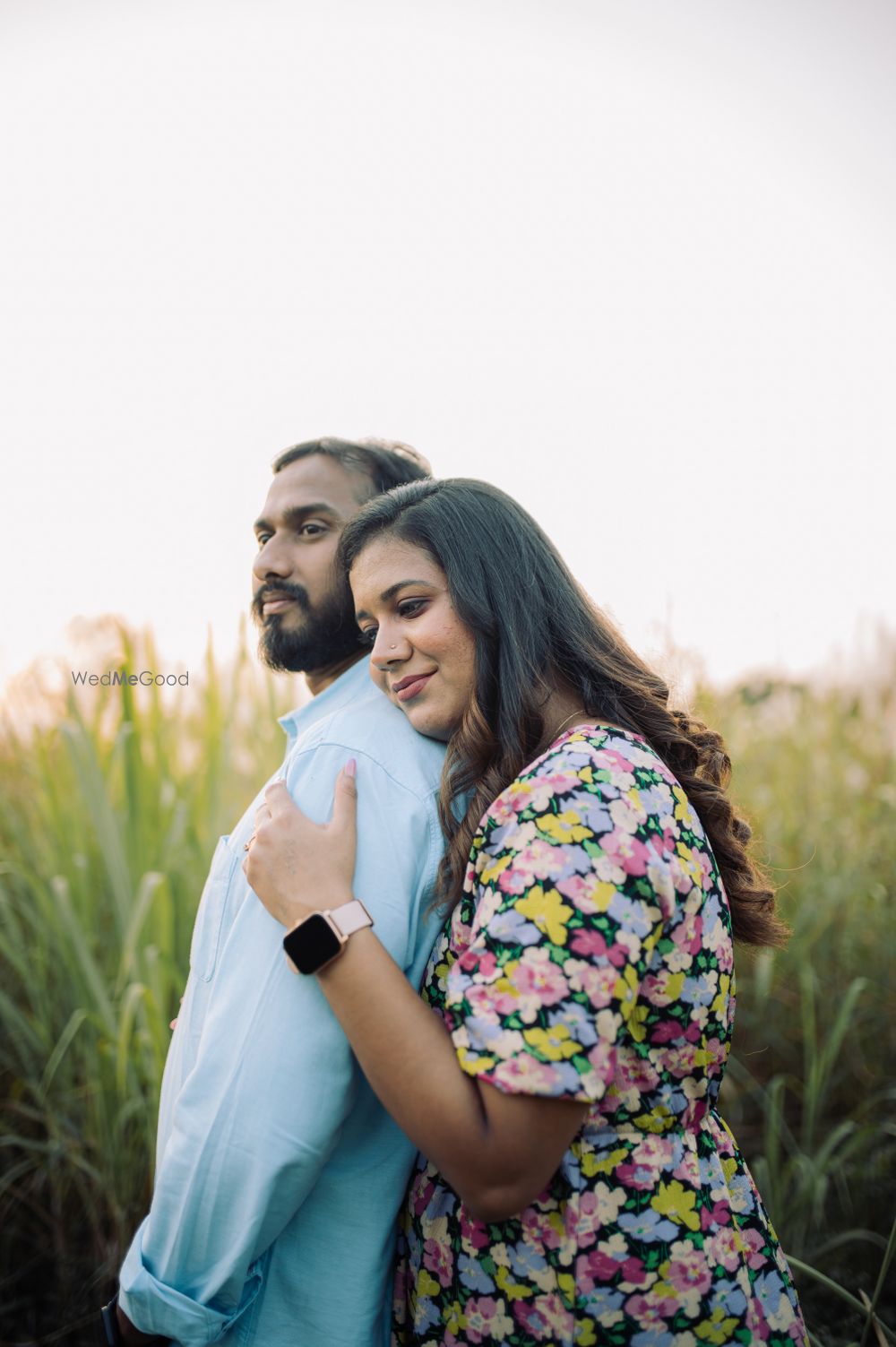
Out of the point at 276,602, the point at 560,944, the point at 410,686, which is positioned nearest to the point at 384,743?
the point at 410,686

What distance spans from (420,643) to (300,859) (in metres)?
0.42

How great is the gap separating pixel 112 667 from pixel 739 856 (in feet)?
6.37

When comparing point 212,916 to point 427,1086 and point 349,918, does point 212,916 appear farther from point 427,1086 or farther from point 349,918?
point 427,1086

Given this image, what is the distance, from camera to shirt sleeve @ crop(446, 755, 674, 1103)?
1.06 m

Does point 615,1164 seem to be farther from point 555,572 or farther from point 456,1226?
point 555,572

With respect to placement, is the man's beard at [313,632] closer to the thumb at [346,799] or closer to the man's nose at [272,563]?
the man's nose at [272,563]

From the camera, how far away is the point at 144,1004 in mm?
2416

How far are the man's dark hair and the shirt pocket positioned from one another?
44.1 inches

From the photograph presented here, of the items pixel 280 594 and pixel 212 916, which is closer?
pixel 212 916

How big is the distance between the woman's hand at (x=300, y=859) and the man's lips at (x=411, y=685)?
0.21 m

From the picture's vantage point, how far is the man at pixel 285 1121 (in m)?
1.26

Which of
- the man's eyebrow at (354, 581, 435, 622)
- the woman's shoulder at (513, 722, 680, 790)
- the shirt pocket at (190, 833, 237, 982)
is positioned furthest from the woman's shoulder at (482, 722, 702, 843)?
the shirt pocket at (190, 833, 237, 982)
